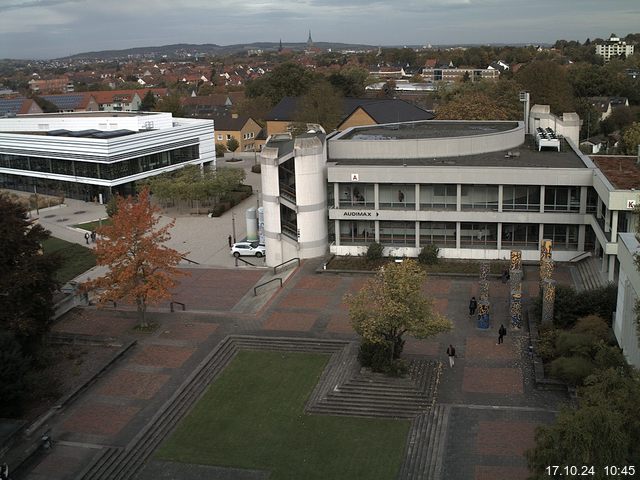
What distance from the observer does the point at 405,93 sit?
5812 inches

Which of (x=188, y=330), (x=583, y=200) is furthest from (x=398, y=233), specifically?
(x=188, y=330)

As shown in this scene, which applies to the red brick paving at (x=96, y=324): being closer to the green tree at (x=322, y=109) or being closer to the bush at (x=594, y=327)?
the bush at (x=594, y=327)

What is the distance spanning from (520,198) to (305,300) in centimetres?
1439

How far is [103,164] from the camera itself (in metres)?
65.7

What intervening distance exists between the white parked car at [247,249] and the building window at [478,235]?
12.9 m

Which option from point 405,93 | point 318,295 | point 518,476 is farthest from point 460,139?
point 405,93

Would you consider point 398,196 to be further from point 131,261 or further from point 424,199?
point 131,261

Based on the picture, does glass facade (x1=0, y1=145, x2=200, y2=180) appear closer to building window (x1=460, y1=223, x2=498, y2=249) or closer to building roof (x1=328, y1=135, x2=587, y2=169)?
building roof (x1=328, y1=135, x2=587, y2=169)

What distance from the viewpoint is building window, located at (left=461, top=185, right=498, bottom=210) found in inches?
1633

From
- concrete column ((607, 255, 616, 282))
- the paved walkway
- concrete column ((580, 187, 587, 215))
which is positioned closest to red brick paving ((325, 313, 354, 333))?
the paved walkway

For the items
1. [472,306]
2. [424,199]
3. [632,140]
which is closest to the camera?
[472,306]

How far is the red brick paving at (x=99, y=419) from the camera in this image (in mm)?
24797

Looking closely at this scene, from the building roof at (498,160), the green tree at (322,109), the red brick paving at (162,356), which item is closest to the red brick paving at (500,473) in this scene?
the red brick paving at (162,356)

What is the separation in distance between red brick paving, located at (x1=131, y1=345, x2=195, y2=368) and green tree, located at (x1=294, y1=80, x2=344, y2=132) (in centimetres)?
5395
